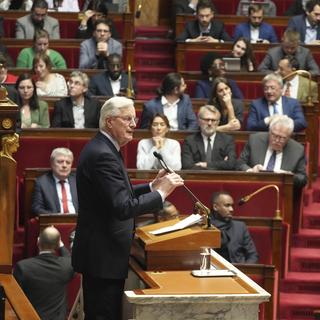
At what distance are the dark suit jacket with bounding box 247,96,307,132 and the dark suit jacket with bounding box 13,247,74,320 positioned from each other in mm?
1931

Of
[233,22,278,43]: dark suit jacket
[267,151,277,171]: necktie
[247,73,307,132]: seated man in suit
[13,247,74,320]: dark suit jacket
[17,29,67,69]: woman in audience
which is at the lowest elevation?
[13,247,74,320]: dark suit jacket

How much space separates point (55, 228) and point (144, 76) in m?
2.88

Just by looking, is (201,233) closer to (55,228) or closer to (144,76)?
(55,228)

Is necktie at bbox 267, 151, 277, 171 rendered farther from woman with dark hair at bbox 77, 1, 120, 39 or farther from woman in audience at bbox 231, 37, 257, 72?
woman with dark hair at bbox 77, 1, 120, 39

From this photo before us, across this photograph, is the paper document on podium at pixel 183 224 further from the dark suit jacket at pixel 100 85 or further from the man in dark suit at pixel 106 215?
the dark suit jacket at pixel 100 85

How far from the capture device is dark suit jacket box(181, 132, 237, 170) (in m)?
5.95

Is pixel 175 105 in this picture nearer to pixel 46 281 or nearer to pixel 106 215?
pixel 46 281

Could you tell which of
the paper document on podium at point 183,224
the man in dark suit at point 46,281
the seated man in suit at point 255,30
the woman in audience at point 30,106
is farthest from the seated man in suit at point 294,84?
the paper document on podium at point 183,224

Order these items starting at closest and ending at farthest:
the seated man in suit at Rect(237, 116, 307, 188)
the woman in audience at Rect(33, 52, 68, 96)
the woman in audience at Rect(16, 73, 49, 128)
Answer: the seated man in suit at Rect(237, 116, 307, 188) → the woman in audience at Rect(16, 73, 49, 128) → the woman in audience at Rect(33, 52, 68, 96)

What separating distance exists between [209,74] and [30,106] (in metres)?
1.19

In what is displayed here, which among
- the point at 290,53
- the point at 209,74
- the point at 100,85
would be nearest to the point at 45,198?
the point at 100,85

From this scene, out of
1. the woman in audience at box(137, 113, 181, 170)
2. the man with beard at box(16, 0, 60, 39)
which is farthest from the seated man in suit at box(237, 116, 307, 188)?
the man with beard at box(16, 0, 60, 39)

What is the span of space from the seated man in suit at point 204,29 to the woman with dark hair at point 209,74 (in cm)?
71

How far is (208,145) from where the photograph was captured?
6.01 metres
